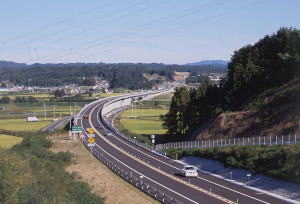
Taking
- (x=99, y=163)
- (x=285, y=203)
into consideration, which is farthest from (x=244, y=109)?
(x=285, y=203)

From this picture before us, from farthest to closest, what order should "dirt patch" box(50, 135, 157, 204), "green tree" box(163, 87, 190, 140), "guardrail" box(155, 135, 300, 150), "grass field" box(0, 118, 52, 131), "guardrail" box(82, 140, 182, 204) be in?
"grass field" box(0, 118, 52, 131) → "green tree" box(163, 87, 190, 140) → "guardrail" box(155, 135, 300, 150) → "dirt patch" box(50, 135, 157, 204) → "guardrail" box(82, 140, 182, 204)

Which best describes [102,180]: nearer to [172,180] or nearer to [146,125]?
[172,180]

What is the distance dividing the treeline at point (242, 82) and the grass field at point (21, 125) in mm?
33255

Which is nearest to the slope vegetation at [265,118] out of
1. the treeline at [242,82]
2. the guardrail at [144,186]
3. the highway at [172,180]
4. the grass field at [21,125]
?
the treeline at [242,82]

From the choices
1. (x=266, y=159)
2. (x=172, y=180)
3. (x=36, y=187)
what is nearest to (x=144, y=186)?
(x=172, y=180)

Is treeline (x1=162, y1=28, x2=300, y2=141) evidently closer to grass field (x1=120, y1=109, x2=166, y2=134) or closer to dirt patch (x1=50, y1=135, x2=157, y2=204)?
grass field (x1=120, y1=109, x2=166, y2=134)

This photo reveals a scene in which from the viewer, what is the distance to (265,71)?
2955 inches

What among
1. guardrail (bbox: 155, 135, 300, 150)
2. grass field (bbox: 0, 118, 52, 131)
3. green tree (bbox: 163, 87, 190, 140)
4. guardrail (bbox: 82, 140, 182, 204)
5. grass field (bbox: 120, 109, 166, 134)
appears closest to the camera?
guardrail (bbox: 82, 140, 182, 204)

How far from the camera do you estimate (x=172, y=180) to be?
4319 cm

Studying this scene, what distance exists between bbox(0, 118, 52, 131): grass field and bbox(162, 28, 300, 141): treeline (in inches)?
1309

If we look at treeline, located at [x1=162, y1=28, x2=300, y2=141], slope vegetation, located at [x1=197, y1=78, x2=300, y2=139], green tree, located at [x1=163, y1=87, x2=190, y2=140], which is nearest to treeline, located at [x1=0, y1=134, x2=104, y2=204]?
slope vegetation, located at [x1=197, y1=78, x2=300, y2=139]

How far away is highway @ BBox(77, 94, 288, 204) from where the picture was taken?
34250 mm

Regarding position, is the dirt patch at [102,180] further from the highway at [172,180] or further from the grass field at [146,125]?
the grass field at [146,125]

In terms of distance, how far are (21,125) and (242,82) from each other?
177 ft
